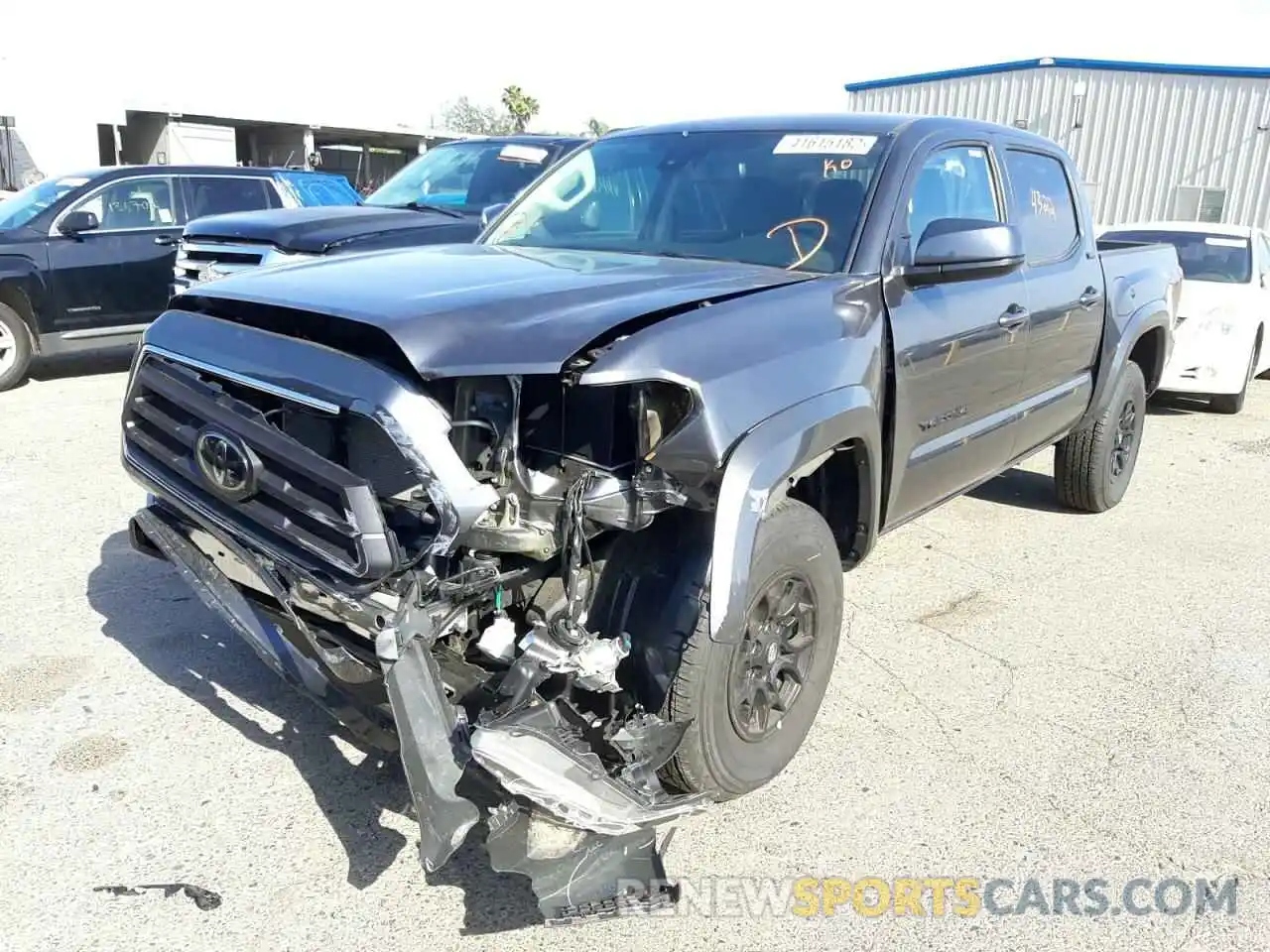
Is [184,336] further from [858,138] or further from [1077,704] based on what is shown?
[1077,704]

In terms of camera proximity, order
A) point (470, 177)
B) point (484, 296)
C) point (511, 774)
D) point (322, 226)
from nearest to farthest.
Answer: point (511, 774)
point (484, 296)
point (322, 226)
point (470, 177)

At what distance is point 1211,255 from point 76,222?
9.66 meters

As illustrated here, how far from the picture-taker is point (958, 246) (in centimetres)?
341

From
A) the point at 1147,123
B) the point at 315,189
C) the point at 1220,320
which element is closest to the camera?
the point at 1220,320

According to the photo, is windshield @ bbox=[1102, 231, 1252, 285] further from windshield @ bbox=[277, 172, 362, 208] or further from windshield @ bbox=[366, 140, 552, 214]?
windshield @ bbox=[277, 172, 362, 208]

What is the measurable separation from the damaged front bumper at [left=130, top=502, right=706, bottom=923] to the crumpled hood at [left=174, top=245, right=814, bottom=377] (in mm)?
596

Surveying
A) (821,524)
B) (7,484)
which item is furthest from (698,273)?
(7,484)

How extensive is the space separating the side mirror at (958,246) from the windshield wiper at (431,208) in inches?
204

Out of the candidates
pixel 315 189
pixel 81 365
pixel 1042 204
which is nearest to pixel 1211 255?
pixel 1042 204

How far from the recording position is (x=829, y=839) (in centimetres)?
296

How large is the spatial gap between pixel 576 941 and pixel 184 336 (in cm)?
189

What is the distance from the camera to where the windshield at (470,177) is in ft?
27.3

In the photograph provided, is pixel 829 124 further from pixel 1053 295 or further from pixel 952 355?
pixel 1053 295
